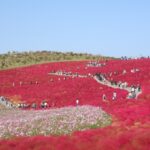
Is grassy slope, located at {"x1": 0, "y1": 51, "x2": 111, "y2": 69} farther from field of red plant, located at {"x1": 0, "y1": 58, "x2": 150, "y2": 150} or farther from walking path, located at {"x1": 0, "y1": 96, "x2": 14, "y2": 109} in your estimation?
walking path, located at {"x1": 0, "y1": 96, "x2": 14, "y2": 109}

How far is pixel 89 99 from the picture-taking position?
2010 inches

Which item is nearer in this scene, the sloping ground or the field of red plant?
the field of red plant

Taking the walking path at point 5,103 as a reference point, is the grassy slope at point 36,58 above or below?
above

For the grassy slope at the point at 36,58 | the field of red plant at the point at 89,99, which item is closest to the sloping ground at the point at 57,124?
the field of red plant at the point at 89,99

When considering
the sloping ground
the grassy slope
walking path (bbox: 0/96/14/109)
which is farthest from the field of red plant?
the grassy slope

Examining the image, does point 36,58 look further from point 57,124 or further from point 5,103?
point 57,124

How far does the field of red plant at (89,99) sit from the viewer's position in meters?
19.0

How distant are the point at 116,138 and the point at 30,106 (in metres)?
36.2

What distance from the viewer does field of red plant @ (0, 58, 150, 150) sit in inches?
746

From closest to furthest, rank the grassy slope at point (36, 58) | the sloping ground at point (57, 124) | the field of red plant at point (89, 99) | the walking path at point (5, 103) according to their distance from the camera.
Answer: the field of red plant at point (89, 99) → the sloping ground at point (57, 124) → the walking path at point (5, 103) → the grassy slope at point (36, 58)

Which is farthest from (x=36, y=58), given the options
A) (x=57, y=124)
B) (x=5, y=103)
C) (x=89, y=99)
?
(x=57, y=124)

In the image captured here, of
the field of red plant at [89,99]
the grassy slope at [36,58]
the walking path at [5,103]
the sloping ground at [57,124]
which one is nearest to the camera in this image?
the field of red plant at [89,99]

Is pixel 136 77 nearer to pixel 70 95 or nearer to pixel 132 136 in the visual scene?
pixel 70 95

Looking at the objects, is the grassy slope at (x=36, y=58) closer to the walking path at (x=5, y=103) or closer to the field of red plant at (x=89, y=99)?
the field of red plant at (x=89, y=99)
